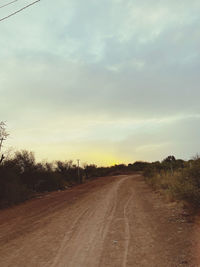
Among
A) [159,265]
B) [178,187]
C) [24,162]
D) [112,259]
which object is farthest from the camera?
[24,162]

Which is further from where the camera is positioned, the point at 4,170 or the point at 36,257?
the point at 4,170

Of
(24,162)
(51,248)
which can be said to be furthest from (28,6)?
(24,162)

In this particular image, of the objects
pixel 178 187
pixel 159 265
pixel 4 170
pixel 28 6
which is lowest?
pixel 159 265

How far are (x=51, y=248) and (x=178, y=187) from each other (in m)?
6.39

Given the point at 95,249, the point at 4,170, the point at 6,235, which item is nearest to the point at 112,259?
the point at 95,249

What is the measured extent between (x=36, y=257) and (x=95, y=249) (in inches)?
55.9

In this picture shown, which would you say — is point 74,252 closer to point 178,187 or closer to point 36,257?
point 36,257

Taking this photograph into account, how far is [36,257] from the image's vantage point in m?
6.74

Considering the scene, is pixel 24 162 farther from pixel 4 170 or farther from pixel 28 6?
pixel 28 6

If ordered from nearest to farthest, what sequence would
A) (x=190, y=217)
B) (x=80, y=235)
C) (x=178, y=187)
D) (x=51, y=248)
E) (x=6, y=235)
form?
(x=51, y=248)
(x=80, y=235)
(x=6, y=235)
(x=190, y=217)
(x=178, y=187)

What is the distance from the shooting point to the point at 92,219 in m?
11.1

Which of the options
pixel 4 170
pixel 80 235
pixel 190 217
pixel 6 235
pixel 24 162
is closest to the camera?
pixel 80 235

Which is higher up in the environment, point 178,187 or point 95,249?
point 178,187

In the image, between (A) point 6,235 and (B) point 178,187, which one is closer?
(A) point 6,235
